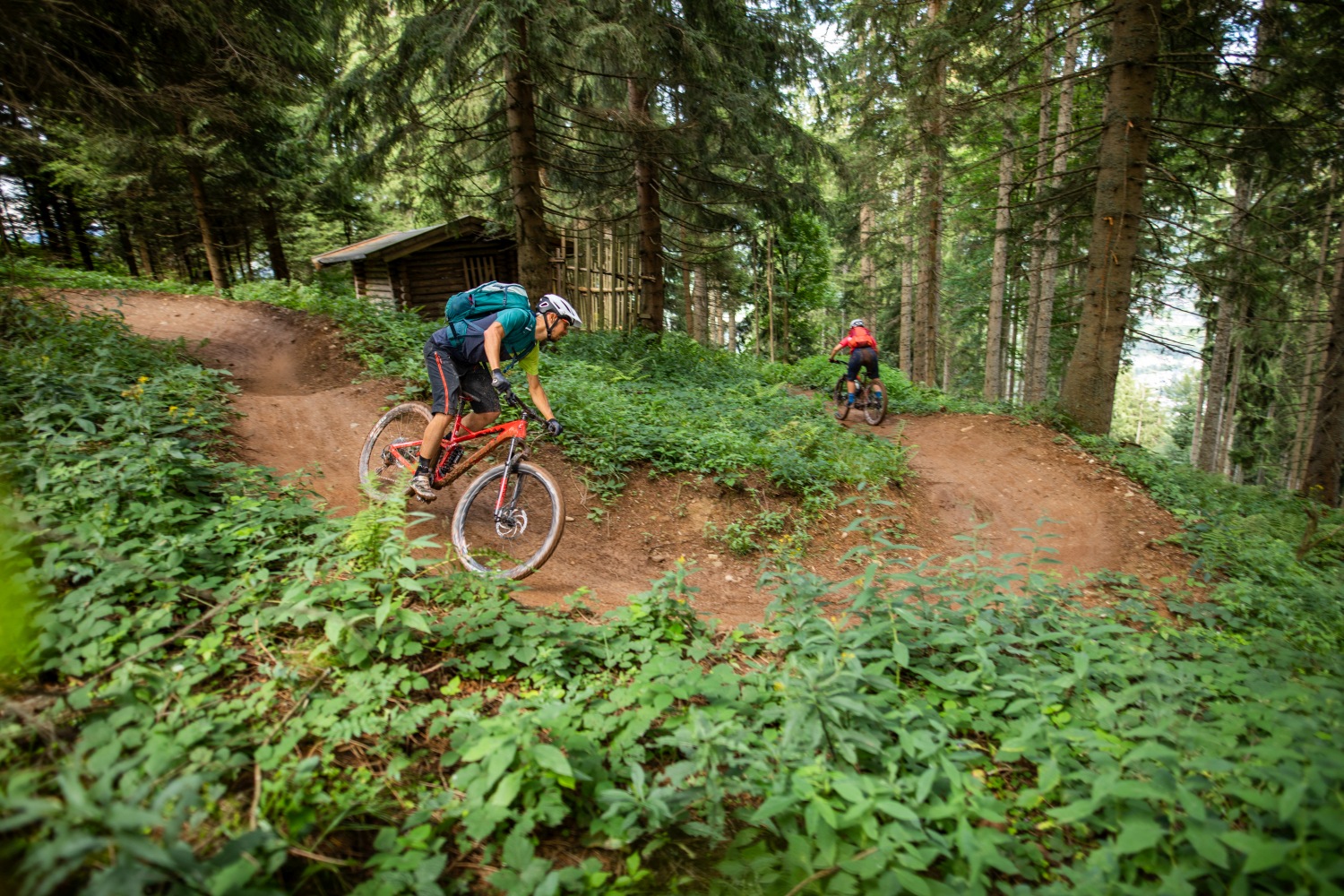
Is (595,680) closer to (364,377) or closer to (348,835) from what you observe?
(348,835)

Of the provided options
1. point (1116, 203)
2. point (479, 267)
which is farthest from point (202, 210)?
point (1116, 203)

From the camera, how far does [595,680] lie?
3.05 metres

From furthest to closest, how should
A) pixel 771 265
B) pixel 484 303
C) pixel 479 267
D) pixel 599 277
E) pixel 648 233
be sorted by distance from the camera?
pixel 771 265
pixel 479 267
pixel 599 277
pixel 648 233
pixel 484 303

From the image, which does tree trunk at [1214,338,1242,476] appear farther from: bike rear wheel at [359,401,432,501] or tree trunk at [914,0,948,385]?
bike rear wheel at [359,401,432,501]

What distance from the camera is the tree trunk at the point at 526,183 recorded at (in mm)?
9797

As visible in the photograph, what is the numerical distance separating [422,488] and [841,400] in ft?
32.1

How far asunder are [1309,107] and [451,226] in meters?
14.2

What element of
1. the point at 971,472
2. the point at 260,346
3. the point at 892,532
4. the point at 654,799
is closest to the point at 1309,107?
the point at 971,472

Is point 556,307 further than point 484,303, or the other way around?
point 484,303

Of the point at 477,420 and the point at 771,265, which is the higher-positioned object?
the point at 771,265

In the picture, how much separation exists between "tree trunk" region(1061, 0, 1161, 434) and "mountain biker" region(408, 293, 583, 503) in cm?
853

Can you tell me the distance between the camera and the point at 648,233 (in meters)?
13.0

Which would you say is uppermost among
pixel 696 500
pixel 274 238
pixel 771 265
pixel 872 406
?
pixel 274 238

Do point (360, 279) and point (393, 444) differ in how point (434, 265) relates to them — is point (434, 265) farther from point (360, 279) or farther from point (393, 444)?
point (393, 444)
